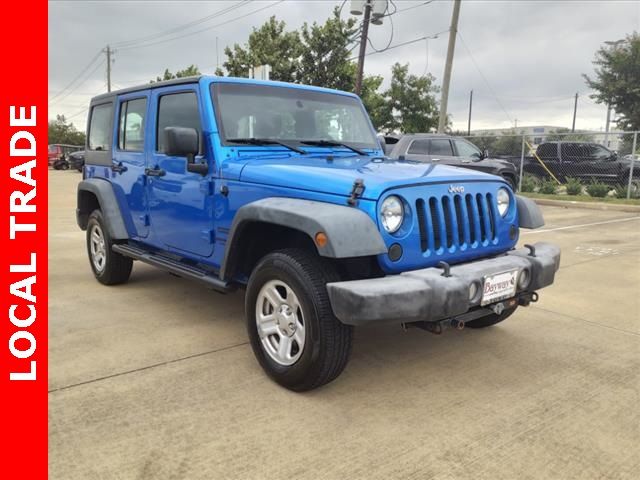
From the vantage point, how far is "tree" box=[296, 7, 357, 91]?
22.9 m

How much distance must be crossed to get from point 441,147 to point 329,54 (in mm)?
12492

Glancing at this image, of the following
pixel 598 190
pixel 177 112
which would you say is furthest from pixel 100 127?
pixel 598 190

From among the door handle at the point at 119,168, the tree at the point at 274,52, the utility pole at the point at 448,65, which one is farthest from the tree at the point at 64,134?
the door handle at the point at 119,168

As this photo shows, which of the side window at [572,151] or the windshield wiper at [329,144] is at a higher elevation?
the side window at [572,151]

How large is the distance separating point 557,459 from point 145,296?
12.9ft

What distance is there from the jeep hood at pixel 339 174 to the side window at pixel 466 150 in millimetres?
9656

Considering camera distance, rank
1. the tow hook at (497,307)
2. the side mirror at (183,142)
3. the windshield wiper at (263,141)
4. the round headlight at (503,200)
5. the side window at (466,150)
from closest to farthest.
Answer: the tow hook at (497,307) < the side mirror at (183,142) < the round headlight at (503,200) < the windshield wiper at (263,141) < the side window at (466,150)

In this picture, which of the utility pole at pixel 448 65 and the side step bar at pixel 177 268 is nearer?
the side step bar at pixel 177 268

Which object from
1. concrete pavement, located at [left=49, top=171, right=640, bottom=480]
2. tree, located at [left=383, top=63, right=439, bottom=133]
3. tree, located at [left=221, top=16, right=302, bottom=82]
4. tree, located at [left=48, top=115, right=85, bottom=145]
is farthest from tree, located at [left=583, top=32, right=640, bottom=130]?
tree, located at [left=48, top=115, right=85, bottom=145]

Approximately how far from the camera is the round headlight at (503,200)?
367cm

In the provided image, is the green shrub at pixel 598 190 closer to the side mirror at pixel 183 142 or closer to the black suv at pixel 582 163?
the black suv at pixel 582 163

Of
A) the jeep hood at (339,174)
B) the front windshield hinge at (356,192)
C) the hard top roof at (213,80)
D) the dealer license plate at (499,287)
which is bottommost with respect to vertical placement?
the dealer license plate at (499,287)

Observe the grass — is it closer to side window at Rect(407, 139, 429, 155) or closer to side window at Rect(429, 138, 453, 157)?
side window at Rect(429, 138, 453, 157)

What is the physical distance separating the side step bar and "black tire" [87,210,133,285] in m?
0.20
